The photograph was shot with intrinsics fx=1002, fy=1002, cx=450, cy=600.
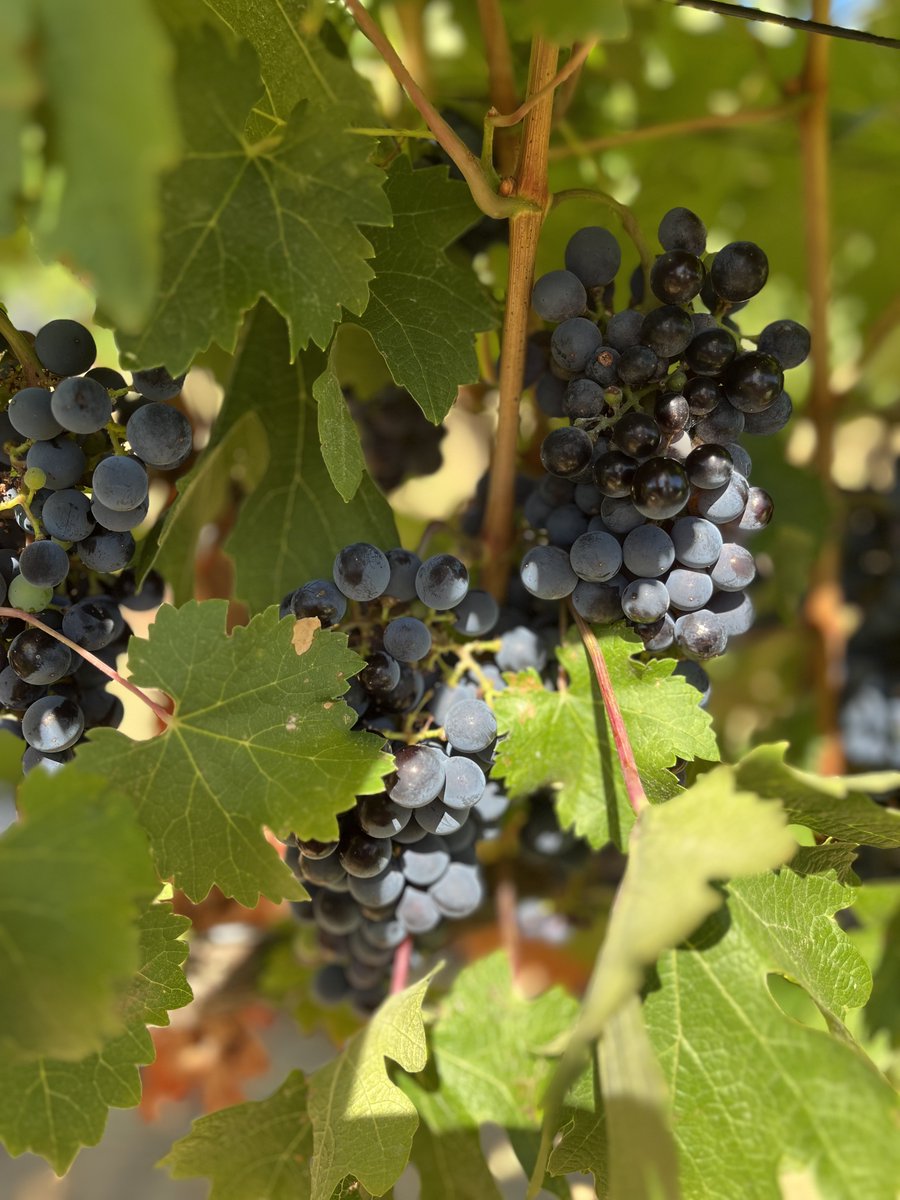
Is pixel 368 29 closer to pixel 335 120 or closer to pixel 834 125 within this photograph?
pixel 335 120

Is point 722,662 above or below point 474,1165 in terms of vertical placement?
above

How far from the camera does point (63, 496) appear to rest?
79 cm

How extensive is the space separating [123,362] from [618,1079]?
22.5 inches

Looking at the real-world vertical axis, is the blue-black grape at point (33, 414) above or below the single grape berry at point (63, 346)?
below

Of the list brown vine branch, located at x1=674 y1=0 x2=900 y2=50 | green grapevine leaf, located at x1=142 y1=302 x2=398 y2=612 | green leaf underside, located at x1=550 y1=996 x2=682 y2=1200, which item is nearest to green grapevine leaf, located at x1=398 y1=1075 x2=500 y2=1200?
green leaf underside, located at x1=550 y1=996 x2=682 y2=1200

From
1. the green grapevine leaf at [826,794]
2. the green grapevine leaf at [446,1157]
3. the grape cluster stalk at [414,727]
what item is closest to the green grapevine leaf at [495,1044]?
the green grapevine leaf at [446,1157]

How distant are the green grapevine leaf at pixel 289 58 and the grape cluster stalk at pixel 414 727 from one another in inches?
14.3

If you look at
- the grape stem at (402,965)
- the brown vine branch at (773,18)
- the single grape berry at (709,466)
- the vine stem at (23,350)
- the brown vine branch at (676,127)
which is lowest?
the grape stem at (402,965)

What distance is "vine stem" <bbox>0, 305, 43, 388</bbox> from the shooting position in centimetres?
79

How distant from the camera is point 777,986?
1.22 metres

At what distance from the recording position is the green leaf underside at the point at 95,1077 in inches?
28.9

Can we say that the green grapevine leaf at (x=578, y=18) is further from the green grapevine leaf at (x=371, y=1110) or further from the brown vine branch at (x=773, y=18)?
the green grapevine leaf at (x=371, y=1110)

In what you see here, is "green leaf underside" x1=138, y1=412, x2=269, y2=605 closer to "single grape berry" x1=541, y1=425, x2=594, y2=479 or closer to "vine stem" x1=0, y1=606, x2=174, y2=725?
"vine stem" x1=0, y1=606, x2=174, y2=725

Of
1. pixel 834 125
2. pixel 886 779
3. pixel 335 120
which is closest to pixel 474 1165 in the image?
pixel 886 779
